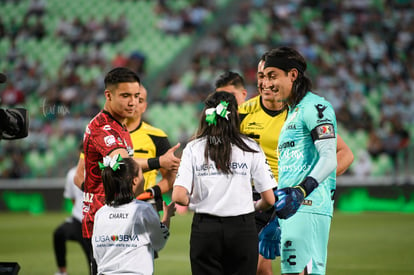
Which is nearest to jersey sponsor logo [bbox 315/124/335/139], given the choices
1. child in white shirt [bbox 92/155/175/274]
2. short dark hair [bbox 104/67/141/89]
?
child in white shirt [bbox 92/155/175/274]

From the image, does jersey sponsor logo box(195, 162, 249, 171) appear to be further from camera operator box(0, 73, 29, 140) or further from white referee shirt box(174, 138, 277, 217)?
camera operator box(0, 73, 29, 140)

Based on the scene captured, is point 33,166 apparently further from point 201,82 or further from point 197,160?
point 197,160

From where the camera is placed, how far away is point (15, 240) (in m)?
14.8

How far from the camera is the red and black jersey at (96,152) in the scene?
5715 millimetres

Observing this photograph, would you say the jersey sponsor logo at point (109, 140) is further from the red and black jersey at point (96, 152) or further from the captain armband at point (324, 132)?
the captain armband at point (324, 132)

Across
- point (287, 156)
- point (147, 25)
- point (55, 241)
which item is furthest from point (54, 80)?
point (287, 156)

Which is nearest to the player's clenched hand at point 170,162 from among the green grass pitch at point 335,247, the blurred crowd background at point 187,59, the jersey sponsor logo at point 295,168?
the jersey sponsor logo at point 295,168

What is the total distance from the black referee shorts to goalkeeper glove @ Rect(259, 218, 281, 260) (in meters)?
1.75

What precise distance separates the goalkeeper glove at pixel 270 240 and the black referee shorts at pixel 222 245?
1.75m

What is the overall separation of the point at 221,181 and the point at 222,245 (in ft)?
1.49

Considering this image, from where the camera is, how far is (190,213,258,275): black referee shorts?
4.76 metres

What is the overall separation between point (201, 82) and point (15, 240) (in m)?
10.7

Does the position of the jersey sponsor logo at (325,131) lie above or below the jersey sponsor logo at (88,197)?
above

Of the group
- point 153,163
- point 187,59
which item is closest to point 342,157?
point 153,163
